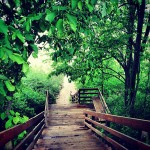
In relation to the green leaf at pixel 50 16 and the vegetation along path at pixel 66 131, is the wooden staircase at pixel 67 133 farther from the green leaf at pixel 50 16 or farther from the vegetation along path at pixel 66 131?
the green leaf at pixel 50 16

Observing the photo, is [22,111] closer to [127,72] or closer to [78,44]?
[127,72]

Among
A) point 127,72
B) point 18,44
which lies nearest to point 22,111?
point 127,72

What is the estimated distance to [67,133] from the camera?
774 centimetres

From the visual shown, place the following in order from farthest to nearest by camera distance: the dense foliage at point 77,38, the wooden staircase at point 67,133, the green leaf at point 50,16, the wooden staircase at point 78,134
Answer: the wooden staircase at point 67,133 → the wooden staircase at point 78,134 → the dense foliage at point 77,38 → the green leaf at point 50,16

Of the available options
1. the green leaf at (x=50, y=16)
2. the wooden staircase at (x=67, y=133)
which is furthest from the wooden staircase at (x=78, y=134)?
the green leaf at (x=50, y=16)

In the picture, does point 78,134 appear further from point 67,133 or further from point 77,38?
point 77,38

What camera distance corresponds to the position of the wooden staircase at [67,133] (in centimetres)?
557

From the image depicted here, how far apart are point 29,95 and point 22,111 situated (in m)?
3.30

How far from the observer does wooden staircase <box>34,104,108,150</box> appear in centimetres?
557

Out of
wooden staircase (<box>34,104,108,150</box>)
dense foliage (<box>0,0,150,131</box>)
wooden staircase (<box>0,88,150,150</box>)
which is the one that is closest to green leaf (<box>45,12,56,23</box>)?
dense foliage (<box>0,0,150,131</box>)

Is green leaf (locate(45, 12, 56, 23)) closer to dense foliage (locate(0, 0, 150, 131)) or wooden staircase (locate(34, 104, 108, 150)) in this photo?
dense foliage (locate(0, 0, 150, 131))

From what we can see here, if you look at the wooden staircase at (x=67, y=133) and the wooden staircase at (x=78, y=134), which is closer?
the wooden staircase at (x=78, y=134)

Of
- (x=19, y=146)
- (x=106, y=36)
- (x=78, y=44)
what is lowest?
(x=19, y=146)

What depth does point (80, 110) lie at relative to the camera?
14.5 m
